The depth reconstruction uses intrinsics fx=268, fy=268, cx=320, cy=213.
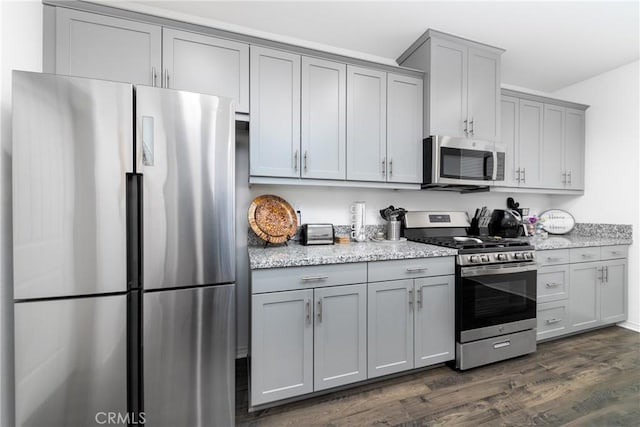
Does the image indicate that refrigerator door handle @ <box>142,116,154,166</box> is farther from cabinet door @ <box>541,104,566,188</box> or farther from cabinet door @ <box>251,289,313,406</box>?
cabinet door @ <box>541,104,566,188</box>

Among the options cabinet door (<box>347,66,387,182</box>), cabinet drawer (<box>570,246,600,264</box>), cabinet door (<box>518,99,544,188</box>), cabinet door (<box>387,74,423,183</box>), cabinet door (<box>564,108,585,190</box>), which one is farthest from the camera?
cabinet door (<box>564,108,585,190</box>)

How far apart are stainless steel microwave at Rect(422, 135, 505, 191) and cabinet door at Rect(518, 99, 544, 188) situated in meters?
0.53

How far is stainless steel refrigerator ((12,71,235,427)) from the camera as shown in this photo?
3.83ft

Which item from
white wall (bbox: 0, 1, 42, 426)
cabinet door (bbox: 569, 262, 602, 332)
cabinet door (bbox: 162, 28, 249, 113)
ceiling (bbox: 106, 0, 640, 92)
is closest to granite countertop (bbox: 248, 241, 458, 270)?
cabinet door (bbox: 162, 28, 249, 113)

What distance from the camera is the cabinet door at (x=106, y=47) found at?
1.52 metres

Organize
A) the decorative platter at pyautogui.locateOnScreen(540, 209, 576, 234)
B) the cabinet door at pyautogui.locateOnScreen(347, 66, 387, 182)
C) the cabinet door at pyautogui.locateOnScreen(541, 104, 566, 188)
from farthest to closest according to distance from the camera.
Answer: the decorative platter at pyautogui.locateOnScreen(540, 209, 576, 234), the cabinet door at pyautogui.locateOnScreen(541, 104, 566, 188), the cabinet door at pyautogui.locateOnScreen(347, 66, 387, 182)

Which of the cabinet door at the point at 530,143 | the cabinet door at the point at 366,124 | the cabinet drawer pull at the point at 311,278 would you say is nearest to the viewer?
the cabinet drawer pull at the point at 311,278

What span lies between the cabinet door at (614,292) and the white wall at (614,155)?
0.09m

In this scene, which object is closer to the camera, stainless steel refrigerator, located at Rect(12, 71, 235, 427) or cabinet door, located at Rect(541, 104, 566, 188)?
stainless steel refrigerator, located at Rect(12, 71, 235, 427)

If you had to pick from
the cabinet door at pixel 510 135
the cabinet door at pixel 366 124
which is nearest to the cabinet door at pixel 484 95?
the cabinet door at pixel 510 135

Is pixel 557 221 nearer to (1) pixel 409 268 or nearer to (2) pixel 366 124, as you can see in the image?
(1) pixel 409 268

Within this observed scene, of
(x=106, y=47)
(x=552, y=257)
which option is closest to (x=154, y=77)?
(x=106, y=47)

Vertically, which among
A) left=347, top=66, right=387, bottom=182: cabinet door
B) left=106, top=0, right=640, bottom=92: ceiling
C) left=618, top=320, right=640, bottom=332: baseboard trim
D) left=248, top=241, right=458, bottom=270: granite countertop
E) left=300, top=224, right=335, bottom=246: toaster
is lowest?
left=618, top=320, right=640, bottom=332: baseboard trim

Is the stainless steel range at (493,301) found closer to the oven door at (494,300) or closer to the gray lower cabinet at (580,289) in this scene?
the oven door at (494,300)
